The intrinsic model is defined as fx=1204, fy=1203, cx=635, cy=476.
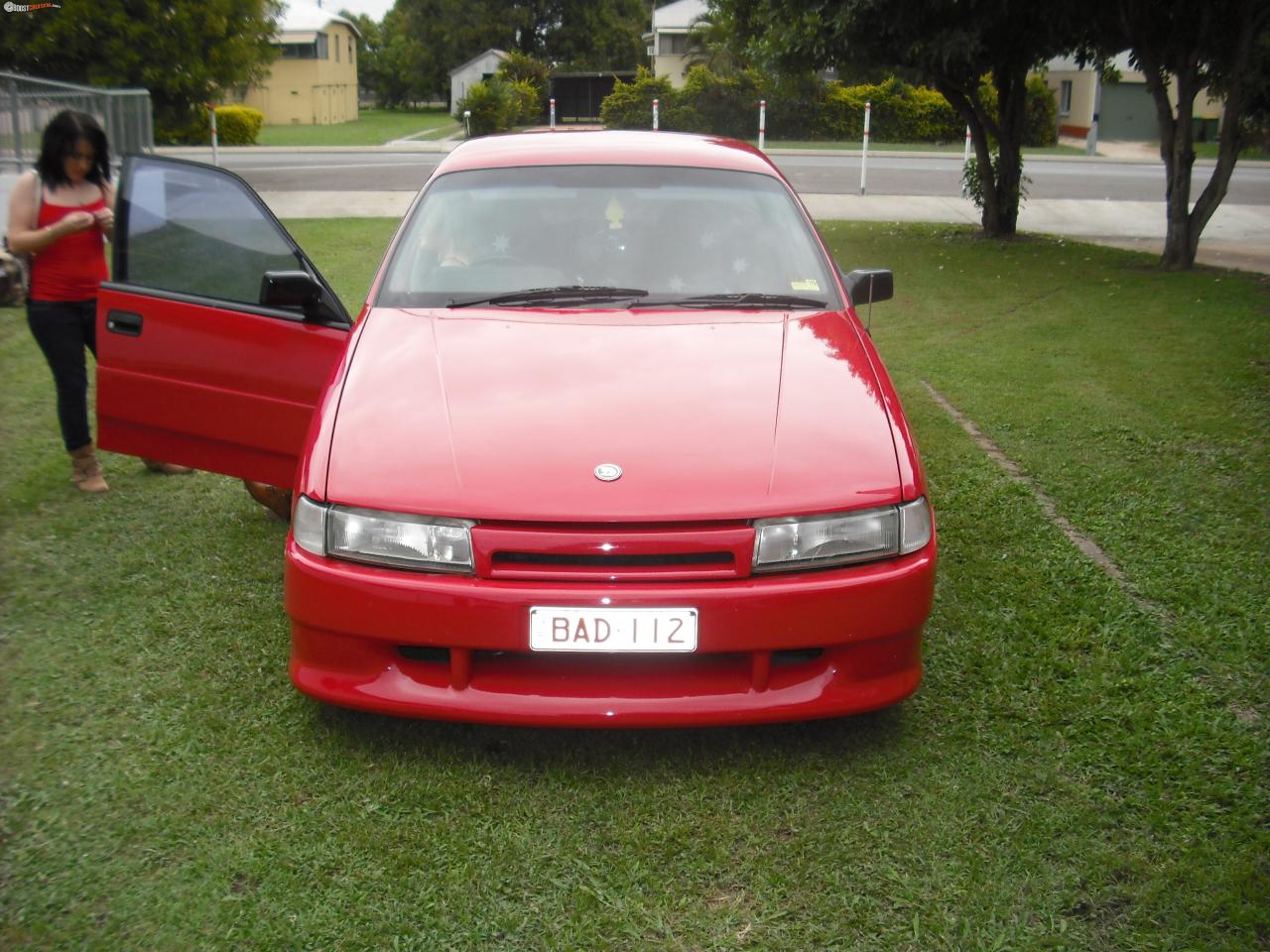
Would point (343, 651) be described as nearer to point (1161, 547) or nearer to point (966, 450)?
point (1161, 547)

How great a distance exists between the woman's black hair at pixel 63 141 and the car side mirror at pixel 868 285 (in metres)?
3.12

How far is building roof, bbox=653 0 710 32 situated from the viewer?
48.3m

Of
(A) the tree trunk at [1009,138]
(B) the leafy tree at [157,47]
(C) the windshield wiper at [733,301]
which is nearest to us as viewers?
(C) the windshield wiper at [733,301]

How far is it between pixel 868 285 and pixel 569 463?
6.21 ft

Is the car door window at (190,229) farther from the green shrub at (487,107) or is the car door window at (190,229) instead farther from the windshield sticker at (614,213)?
the green shrub at (487,107)

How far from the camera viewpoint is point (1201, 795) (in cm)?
306

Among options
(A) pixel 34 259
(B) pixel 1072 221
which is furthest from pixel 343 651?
(B) pixel 1072 221

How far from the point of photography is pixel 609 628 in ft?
9.36

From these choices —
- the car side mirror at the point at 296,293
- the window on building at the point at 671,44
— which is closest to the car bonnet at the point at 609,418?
the car side mirror at the point at 296,293

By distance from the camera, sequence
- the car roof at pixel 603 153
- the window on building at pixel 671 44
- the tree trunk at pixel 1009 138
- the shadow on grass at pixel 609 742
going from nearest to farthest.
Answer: the shadow on grass at pixel 609 742 → the car roof at pixel 603 153 → the tree trunk at pixel 1009 138 → the window on building at pixel 671 44

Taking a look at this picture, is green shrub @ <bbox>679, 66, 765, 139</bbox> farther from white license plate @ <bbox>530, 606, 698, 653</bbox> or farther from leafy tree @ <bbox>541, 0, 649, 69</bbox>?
white license plate @ <bbox>530, 606, 698, 653</bbox>

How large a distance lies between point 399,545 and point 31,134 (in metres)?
11.1

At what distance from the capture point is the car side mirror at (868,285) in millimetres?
4418

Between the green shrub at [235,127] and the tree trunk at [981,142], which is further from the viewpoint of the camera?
the green shrub at [235,127]
